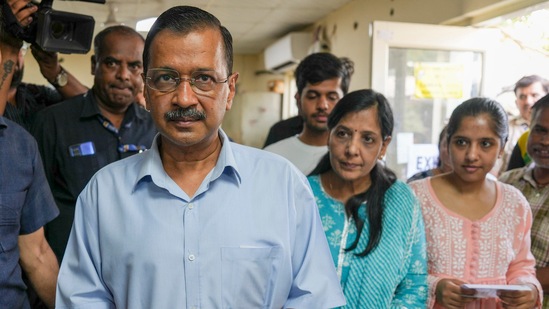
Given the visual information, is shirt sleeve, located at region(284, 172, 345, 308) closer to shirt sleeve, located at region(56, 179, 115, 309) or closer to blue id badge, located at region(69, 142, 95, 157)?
shirt sleeve, located at region(56, 179, 115, 309)

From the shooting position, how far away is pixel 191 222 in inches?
43.4

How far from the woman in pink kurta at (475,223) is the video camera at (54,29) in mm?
1289

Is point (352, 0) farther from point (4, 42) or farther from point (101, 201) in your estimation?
point (101, 201)

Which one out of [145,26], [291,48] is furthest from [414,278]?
[291,48]

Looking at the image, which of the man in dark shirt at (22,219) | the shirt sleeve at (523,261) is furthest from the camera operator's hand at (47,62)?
the shirt sleeve at (523,261)

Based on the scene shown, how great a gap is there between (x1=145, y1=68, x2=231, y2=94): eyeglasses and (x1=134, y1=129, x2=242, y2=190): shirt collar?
5.8 inches

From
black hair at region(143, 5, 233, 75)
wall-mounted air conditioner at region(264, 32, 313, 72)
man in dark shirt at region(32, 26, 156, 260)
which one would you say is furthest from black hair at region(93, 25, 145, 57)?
wall-mounted air conditioner at region(264, 32, 313, 72)

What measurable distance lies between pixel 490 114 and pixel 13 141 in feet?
4.82

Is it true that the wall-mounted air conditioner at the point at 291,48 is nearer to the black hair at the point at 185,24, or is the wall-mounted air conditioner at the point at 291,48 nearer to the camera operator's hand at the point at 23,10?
the camera operator's hand at the point at 23,10

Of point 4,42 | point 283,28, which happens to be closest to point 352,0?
point 283,28

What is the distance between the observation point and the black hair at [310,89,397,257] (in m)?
1.59

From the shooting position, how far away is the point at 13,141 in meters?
1.43

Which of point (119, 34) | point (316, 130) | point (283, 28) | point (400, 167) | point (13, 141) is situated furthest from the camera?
point (283, 28)

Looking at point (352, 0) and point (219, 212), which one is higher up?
point (352, 0)
